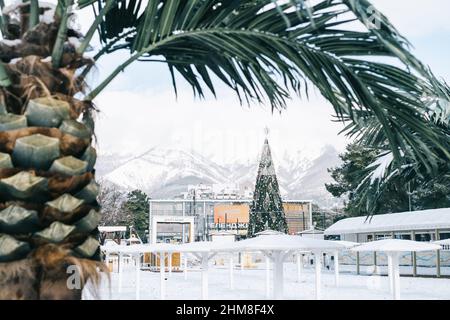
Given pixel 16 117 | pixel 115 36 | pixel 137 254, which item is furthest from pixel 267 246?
pixel 16 117

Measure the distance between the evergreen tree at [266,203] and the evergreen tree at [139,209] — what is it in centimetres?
2797

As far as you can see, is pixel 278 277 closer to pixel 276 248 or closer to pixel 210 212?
pixel 276 248

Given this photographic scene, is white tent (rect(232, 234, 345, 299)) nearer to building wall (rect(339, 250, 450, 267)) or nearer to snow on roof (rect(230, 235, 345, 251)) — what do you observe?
snow on roof (rect(230, 235, 345, 251))

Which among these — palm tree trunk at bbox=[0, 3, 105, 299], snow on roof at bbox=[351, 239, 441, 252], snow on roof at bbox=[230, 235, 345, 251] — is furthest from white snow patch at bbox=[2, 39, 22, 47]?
snow on roof at bbox=[351, 239, 441, 252]

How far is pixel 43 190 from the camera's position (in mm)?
3148

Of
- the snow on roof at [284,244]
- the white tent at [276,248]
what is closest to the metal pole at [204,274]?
the white tent at [276,248]

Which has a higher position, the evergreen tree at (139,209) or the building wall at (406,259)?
the evergreen tree at (139,209)

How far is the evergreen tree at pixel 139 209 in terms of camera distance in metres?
67.6

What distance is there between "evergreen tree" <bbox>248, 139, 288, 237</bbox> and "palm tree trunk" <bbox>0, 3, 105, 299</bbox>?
37.2m

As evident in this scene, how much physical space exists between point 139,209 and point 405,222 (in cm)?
4480

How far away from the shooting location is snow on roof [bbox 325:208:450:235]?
27.7m

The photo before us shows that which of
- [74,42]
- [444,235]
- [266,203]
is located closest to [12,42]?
[74,42]

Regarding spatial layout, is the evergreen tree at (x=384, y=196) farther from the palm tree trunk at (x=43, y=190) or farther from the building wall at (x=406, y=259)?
the palm tree trunk at (x=43, y=190)
